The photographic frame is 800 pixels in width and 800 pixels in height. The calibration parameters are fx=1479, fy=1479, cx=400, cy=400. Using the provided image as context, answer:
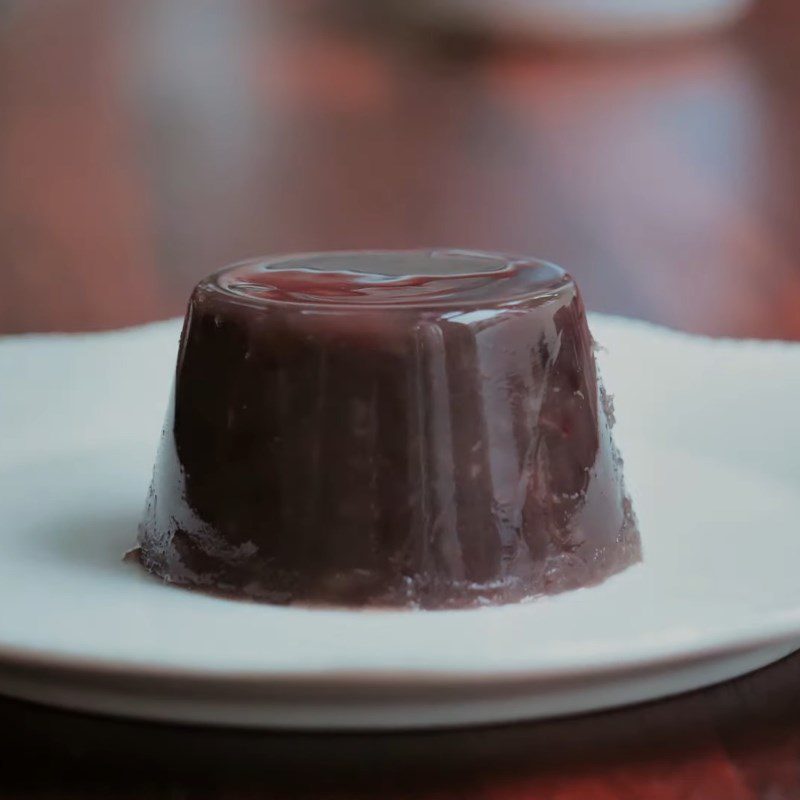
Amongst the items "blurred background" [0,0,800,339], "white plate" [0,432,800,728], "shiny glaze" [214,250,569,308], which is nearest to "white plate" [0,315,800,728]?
"white plate" [0,432,800,728]

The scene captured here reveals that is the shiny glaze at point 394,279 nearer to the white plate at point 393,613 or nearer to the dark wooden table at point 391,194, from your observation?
the white plate at point 393,613

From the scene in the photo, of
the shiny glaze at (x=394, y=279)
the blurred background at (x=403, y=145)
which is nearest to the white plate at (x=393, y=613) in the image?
the shiny glaze at (x=394, y=279)

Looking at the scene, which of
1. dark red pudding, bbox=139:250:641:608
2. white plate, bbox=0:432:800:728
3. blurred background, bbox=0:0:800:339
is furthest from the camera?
blurred background, bbox=0:0:800:339

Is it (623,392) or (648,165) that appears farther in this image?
(648,165)

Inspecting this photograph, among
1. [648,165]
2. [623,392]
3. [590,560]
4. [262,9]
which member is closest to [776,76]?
[648,165]

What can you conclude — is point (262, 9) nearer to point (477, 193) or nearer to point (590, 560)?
point (477, 193)

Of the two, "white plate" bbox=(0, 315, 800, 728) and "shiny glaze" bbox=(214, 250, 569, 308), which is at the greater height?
"shiny glaze" bbox=(214, 250, 569, 308)

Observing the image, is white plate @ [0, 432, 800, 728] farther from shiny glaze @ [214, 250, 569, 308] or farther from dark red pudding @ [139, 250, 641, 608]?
shiny glaze @ [214, 250, 569, 308]
